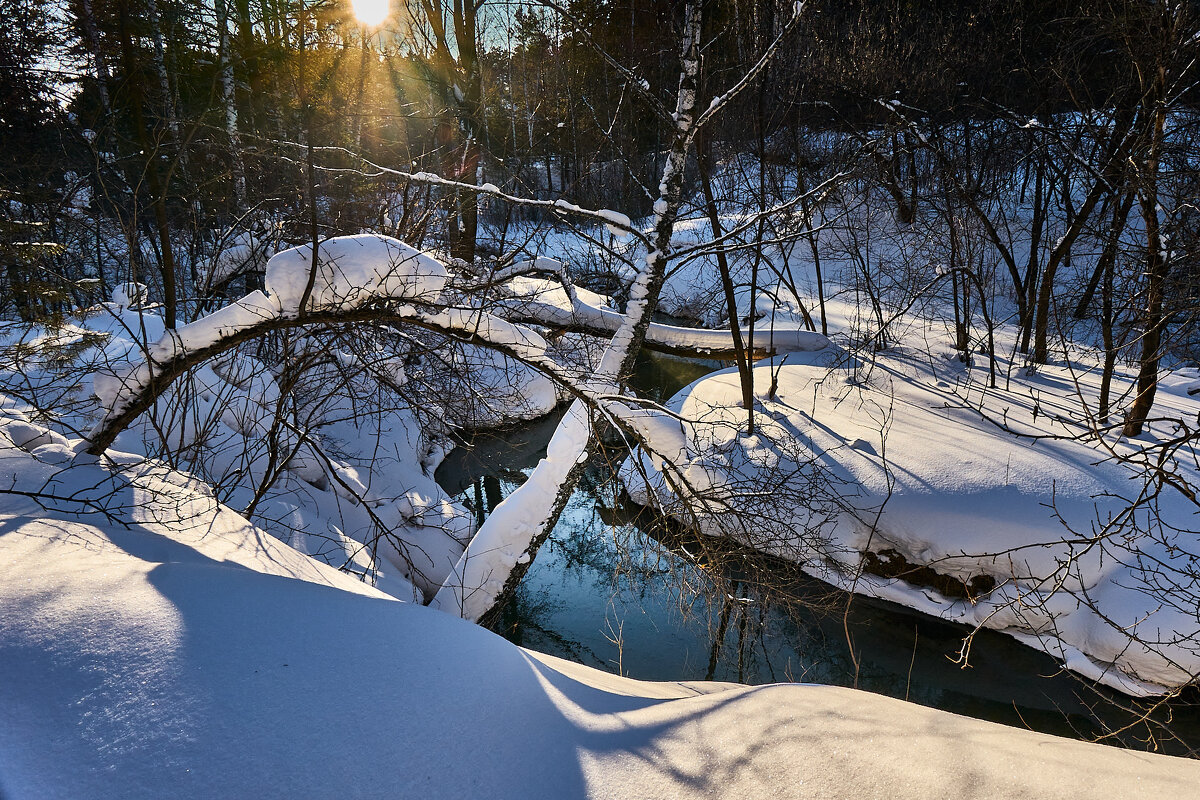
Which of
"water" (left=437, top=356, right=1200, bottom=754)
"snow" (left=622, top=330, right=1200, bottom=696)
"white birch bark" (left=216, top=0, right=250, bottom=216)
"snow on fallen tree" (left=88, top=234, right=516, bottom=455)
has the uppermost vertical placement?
"white birch bark" (left=216, top=0, right=250, bottom=216)

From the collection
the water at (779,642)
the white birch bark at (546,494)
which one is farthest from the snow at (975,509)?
the white birch bark at (546,494)

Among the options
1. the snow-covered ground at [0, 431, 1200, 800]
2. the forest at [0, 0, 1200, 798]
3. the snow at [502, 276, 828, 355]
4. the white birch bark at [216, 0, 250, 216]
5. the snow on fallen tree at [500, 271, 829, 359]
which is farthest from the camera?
the white birch bark at [216, 0, 250, 216]

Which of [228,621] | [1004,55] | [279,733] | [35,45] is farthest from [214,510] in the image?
[1004,55]

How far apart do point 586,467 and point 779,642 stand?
267cm

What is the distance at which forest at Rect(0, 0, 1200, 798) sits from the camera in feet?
6.66

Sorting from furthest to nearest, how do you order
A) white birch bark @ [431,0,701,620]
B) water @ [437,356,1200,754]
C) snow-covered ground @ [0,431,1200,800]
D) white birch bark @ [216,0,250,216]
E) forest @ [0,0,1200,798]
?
white birch bark @ [216,0,250,216] → water @ [437,356,1200,754] → white birch bark @ [431,0,701,620] → forest @ [0,0,1200,798] → snow-covered ground @ [0,431,1200,800]

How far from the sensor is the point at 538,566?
8000 mm

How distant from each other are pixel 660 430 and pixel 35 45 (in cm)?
1024

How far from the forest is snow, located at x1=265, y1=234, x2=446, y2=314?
23mm

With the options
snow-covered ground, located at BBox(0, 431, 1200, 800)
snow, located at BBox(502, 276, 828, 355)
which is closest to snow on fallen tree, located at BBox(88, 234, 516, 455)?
snow, located at BBox(502, 276, 828, 355)

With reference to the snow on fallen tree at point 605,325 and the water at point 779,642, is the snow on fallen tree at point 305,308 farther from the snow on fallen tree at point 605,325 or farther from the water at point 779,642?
the water at point 779,642

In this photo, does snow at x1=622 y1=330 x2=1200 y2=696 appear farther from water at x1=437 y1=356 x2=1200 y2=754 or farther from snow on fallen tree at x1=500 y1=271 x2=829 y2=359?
snow on fallen tree at x1=500 y1=271 x2=829 y2=359

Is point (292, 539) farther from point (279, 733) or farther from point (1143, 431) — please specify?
point (1143, 431)

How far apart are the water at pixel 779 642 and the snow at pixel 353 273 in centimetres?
192
